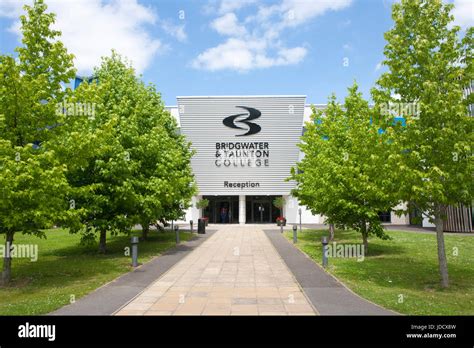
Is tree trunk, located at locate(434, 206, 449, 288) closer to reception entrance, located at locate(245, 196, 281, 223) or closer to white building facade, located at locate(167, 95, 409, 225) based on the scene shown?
white building facade, located at locate(167, 95, 409, 225)

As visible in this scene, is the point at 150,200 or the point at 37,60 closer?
the point at 37,60

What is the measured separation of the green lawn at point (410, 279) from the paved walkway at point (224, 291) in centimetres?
182

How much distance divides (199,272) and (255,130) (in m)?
32.2

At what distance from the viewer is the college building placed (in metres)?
43.1

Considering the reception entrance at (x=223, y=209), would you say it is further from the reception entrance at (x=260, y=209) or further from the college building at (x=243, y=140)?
the college building at (x=243, y=140)

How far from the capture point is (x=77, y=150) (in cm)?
1104

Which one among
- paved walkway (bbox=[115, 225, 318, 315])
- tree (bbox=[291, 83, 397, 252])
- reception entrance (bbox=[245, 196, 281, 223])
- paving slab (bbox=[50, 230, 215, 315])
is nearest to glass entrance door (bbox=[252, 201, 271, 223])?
reception entrance (bbox=[245, 196, 281, 223])

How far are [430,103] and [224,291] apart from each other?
23.6 feet

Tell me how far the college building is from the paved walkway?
28.5m

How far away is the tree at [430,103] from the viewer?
373 inches

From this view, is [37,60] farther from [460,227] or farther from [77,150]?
[460,227]

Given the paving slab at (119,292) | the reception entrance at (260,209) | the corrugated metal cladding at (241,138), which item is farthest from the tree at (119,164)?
the reception entrance at (260,209)
